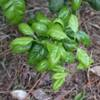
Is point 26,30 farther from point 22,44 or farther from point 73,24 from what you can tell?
point 73,24

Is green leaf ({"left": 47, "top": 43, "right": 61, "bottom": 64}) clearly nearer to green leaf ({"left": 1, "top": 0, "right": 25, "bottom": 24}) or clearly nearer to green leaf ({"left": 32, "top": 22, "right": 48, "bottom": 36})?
green leaf ({"left": 32, "top": 22, "right": 48, "bottom": 36})

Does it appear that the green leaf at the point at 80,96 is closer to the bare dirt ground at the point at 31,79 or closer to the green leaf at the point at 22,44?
the bare dirt ground at the point at 31,79

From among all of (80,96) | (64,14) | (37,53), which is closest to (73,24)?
(64,14)

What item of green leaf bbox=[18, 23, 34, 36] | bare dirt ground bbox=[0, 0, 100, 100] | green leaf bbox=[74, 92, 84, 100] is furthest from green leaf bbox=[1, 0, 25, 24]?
green leaf bbox=[74, 92, 84, 100]

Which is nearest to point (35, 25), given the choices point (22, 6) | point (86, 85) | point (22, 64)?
point (22, 6)

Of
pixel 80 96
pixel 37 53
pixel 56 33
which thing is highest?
pixel 56 33

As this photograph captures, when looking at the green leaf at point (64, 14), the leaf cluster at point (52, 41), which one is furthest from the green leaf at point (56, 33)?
the green leaf at point (64, 14)

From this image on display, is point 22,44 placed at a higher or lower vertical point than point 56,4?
Answer: lower
